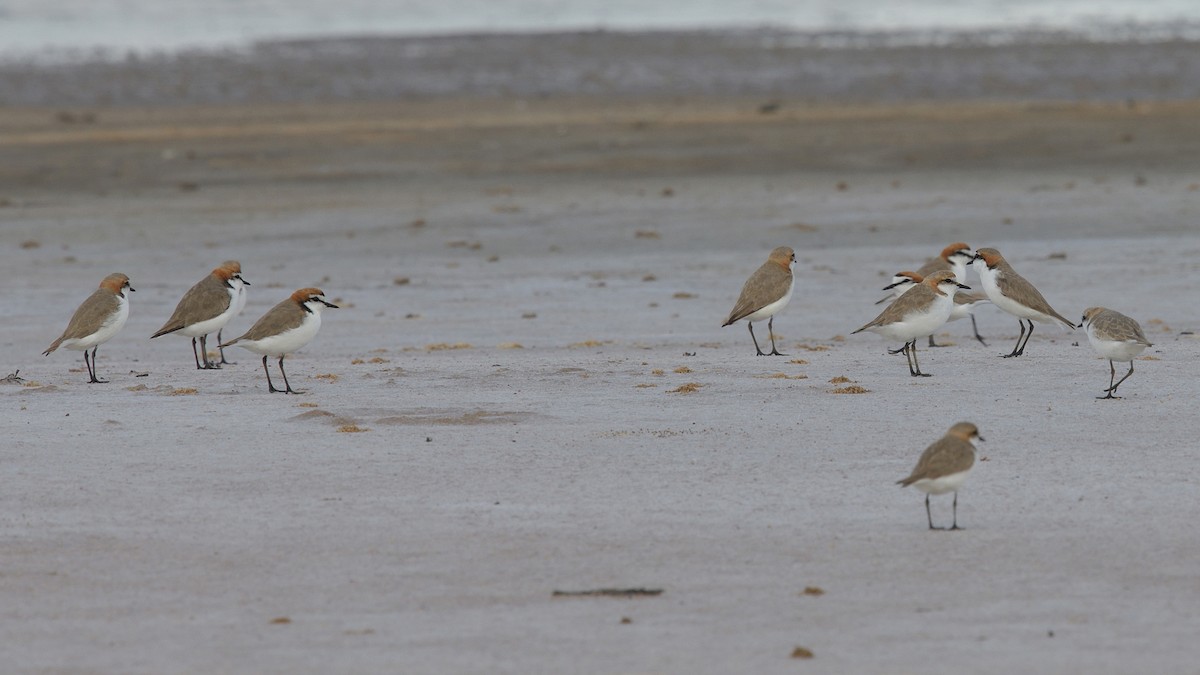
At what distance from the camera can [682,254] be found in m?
18.4

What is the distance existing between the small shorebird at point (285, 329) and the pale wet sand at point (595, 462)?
0.36 m

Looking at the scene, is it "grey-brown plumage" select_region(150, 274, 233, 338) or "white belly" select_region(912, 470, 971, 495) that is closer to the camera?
"white belly" select_region(912, 470, 971, 495)

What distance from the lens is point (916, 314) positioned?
10.9 m

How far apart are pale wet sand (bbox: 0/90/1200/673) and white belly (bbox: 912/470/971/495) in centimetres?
21

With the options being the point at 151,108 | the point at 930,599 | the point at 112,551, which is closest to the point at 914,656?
the point at 930,599

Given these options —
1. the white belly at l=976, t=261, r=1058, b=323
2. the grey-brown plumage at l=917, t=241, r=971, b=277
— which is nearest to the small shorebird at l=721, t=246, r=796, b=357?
the white belly at l=976, t=261, r=1058, b=323

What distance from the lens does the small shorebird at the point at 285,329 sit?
1072 centimetres

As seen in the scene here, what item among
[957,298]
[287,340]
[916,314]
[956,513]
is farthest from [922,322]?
[287,340]

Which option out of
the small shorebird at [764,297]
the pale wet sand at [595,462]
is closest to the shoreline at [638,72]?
the pale wet sand at [595,462]

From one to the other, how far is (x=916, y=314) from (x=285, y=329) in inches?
157

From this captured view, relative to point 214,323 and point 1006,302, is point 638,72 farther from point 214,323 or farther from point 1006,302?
point 214,323

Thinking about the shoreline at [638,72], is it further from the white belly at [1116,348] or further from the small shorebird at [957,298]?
the white belly at [1116,348]

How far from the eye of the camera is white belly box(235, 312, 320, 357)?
1072 cm

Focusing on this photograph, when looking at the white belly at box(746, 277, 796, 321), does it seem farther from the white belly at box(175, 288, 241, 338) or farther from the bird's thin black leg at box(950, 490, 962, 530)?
the bird's thin black leg at box(950, 490, 962, 530)
